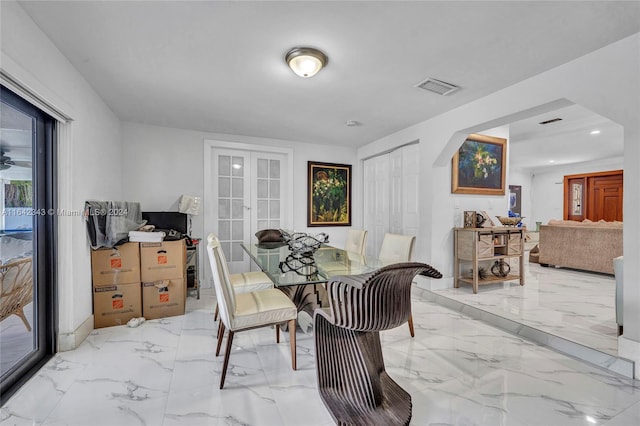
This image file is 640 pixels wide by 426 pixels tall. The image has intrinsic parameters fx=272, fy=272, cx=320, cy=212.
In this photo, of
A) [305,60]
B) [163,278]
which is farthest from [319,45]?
[163,278]

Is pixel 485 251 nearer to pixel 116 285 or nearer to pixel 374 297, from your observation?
pixel 374 297

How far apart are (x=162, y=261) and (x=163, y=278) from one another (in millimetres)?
180

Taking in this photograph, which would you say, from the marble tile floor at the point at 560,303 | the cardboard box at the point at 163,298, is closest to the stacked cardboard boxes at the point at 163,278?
the cardboard box at the point at 163,298

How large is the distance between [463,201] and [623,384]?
96.8 inches

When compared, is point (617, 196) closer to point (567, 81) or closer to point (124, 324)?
point (567, 81)

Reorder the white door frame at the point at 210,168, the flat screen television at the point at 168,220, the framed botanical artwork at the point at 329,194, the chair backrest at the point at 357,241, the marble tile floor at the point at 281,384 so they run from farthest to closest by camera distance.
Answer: the framed botanical artwork at the point at 329,194, the white door frame at the point at 210,168, the flat screen television at the point at 168,220, the chair backrest at the point at 357,241, the marble tile floor at the point at 281,384

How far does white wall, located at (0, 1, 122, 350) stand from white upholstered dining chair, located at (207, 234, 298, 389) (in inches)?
51.9

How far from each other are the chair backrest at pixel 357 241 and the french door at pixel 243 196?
1550mm

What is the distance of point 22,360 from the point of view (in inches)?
72.6

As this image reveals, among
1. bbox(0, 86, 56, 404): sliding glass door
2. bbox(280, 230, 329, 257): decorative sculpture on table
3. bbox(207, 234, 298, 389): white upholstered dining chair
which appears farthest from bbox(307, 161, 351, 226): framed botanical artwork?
bbox(0, 86, 56, 404): sliding glass door

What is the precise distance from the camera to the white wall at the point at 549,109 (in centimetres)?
186

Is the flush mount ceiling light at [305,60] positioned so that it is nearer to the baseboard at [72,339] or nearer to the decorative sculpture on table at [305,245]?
the decorative sculpture on table at [305,245]

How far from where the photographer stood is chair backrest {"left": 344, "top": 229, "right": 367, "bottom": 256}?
129 inches

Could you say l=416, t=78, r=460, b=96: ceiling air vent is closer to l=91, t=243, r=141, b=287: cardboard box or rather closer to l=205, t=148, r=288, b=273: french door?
l=205, t=148, r=288, b=273: french door
